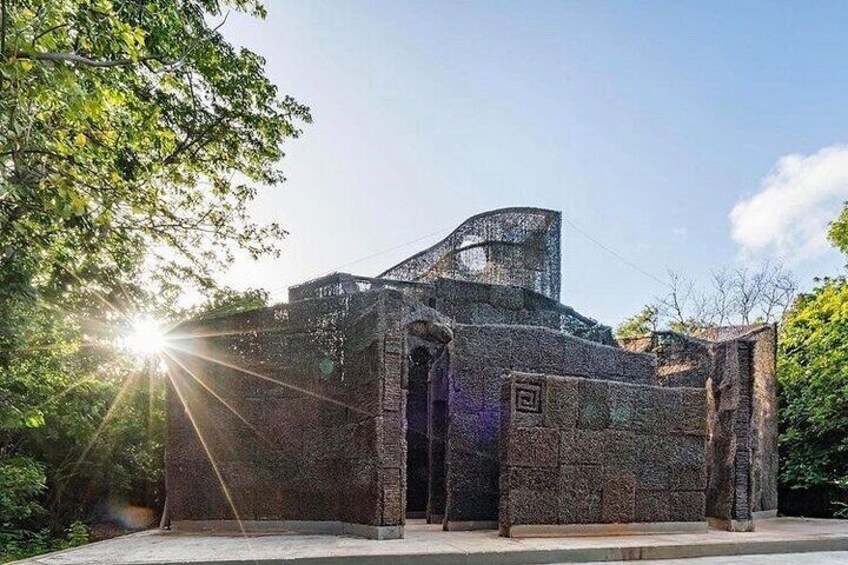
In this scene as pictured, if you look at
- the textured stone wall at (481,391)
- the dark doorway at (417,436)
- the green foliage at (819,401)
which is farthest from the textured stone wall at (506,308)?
the green foliage at (819,401)

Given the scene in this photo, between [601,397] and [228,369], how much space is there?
173 inches

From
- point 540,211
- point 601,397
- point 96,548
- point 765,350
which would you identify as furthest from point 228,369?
point 765,350

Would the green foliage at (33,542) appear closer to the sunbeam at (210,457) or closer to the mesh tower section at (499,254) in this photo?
the sunbeam at (210,457)

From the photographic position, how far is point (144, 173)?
6.91 metres

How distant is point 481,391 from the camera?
24.6 ft

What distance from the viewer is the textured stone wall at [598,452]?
6402 mm

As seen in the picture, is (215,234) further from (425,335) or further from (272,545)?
(272,545)

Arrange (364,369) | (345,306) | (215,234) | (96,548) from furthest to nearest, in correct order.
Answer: (215,234)
(345,306)
(364,369)
(96,548)

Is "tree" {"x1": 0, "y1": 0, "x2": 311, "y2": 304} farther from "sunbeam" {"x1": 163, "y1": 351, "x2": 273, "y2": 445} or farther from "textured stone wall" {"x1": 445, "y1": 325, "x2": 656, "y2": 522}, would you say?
"textured stone wall" {"x1": 445, "y1": 325, "x2": 656, "y2": 522}

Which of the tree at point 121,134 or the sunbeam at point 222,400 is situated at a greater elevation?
→ the tree at point 121,134

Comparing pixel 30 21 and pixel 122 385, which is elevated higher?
pixel 30 21

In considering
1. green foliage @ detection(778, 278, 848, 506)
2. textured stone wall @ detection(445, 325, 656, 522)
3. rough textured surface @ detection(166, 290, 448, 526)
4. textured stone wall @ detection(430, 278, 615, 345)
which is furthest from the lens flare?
green foliage @ detection(778, 278, 848, 506)

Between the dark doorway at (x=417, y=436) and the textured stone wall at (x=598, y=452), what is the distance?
298cm

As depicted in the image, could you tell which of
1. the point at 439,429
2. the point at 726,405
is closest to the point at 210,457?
the point at 439,429
